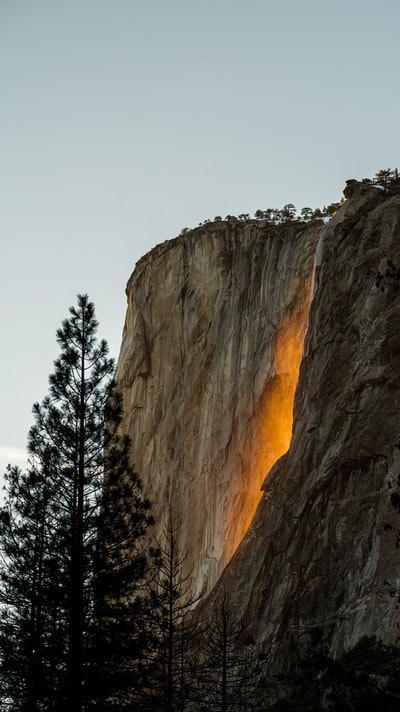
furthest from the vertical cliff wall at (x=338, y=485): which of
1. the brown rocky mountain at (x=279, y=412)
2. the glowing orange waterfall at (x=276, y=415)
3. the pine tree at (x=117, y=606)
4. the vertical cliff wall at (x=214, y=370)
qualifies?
the pine tree at (x=117, y=606)

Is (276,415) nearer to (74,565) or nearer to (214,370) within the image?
(214,370)

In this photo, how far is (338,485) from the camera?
3441cm

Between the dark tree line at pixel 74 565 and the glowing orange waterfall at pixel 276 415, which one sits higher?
the glowing orange waterfall at pixel 276 415

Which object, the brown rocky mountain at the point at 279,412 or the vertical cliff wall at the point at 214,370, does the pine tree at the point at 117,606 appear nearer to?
the brown rocky mountain at the point at 279,412

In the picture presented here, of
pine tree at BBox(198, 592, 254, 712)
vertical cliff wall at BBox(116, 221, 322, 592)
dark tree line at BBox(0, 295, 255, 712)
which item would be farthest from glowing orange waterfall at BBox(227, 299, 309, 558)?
dark tree line at BBox(0, 295, 255, 712)

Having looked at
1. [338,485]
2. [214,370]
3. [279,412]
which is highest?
[214,370]

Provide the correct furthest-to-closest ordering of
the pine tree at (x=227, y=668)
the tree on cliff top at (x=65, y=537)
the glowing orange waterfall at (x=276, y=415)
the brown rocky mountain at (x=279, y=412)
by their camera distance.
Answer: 1. the glowing orange waterfall at (x=276, y=415)
2. the brown rocky mountain at (x=279, y=412)
3. the pine tree at (x=227, y=668)
4. the tree on cliff top at (x=65, y=537)

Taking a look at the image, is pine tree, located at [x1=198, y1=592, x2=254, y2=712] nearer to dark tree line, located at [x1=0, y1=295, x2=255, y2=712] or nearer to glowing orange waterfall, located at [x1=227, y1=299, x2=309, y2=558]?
dark tree line, located at [x1=0, y1=295, x2=255, y2=712]

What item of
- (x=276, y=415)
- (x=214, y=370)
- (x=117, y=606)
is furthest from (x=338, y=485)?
(x=214, y=370)

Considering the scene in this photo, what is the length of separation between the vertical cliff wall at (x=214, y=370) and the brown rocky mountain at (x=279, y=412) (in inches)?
4.0

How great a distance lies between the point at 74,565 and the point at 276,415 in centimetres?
2572

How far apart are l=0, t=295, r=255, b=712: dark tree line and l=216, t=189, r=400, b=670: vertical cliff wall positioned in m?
7.84

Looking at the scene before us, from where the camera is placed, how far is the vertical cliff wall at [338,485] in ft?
103

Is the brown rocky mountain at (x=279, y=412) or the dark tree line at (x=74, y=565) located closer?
the dark tree line at (x=74, y=565)
